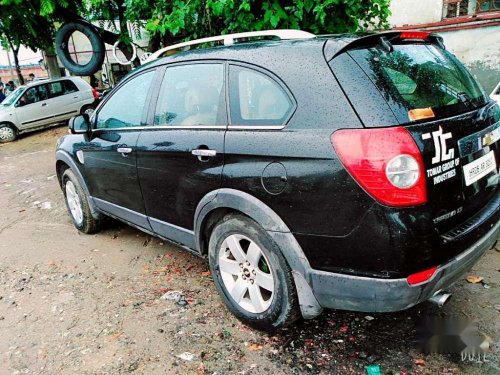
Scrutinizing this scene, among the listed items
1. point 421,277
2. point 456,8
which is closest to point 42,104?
point 456,8

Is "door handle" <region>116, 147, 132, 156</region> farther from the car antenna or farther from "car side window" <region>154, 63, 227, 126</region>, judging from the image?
the car antenna

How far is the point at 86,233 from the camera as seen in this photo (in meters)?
4.56

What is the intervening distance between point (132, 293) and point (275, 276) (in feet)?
4.87

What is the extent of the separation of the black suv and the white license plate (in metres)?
0.01

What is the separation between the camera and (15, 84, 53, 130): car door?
12.6 metres

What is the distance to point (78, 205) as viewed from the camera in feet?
14.6

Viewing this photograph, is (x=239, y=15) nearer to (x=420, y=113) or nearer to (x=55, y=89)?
(x=420, y=113)

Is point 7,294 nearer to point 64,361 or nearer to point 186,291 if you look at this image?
point 64,361

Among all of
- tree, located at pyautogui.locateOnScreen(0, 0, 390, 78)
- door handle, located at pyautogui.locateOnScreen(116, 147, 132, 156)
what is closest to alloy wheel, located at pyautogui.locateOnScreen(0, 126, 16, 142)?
tree, located at pyautogui.locateOnScreen(0, 0, 390, 78)

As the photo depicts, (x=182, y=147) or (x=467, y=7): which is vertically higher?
(x=467, y=7)

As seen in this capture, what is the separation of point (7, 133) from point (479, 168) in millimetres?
13704

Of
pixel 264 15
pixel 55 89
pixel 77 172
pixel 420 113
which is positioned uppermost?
pixel 264 15

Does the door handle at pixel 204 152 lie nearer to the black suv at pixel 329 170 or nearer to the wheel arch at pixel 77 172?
the black suv at pixel 329 170

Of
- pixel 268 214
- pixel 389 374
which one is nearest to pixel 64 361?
pixel 268 214
